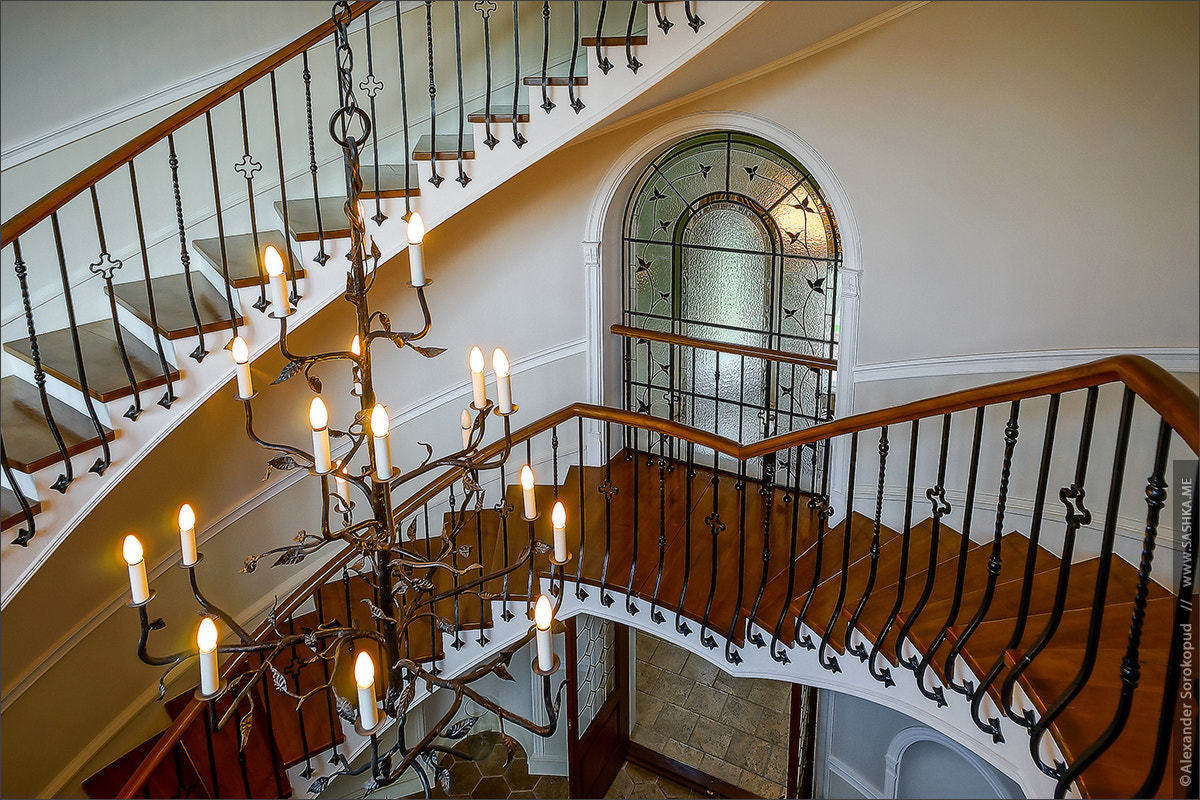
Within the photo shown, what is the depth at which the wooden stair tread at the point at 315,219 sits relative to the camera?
325 cm

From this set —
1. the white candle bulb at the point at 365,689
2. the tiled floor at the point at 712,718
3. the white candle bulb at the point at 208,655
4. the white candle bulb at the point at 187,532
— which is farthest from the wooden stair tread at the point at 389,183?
the tiled floor at the point at 712,718

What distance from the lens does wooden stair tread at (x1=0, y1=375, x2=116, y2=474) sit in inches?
104

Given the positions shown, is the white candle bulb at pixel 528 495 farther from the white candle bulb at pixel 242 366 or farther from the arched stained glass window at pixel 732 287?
the arched stained glass window at pixel 732 287

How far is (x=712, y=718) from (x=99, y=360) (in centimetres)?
408

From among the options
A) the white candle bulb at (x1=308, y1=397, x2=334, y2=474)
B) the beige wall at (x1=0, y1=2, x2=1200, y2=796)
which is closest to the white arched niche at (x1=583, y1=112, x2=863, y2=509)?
the beige wall at (x1=0, y1=2, x2=1200, y2=796)

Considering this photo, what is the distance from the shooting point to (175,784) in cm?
342

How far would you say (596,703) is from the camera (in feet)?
16.1

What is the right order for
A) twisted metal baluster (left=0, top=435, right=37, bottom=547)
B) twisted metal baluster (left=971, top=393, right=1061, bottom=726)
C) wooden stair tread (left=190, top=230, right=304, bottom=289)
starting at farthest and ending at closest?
wooden stair tread (left=190, top=230, right=304, bottom=289), twisted metal baluster (left=0, top=435, right=37, bottom=547), twisted metal baluster (left=971, top=393, right=1061, bottom=726)

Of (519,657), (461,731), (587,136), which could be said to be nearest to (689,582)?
(519,657)

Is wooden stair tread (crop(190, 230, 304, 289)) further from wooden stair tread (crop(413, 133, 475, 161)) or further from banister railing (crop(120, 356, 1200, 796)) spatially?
banister railing (crop(120, 356, 1200, 796))

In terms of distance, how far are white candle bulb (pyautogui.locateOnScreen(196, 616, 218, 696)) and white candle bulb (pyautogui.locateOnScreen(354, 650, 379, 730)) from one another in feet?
1.07

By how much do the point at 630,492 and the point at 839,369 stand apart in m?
1.36

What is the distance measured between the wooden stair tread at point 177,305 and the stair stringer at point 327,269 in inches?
2.3

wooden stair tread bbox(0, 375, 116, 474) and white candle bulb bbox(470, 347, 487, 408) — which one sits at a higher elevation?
white candle bulb bbox(470, 347, 487, 408)
